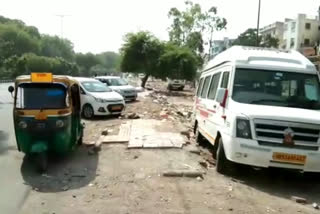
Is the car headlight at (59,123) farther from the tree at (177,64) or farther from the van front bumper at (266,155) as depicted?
the tree at (177,64)

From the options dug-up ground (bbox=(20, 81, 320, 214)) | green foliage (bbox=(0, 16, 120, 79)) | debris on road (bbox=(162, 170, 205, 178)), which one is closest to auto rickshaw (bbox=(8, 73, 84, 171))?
dug-up ground (bbox=(20, 81, 320, 214))

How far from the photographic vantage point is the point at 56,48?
465 feet

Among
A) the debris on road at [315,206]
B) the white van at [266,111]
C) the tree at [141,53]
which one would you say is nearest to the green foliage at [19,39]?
the tree at [141,53]

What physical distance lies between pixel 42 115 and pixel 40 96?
0.49m

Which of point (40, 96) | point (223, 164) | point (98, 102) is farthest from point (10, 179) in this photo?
point (98, 102)

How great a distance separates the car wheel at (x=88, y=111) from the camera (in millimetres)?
19562

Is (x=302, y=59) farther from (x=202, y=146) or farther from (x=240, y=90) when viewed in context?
(x=202, y=146)

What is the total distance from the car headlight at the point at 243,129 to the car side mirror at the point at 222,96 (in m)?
0.90

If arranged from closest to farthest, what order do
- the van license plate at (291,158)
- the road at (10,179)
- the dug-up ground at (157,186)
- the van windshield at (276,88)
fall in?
the dug-up ground at (157,186) < the road at (10,179) < the van license plate at (291,158) < the van windshield at (276,88)

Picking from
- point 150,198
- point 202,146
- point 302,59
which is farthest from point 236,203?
point 202,146

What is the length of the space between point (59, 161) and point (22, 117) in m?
1.44

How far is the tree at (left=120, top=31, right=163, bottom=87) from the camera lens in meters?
47.5

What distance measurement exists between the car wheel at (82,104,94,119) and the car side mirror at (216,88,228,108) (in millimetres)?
11356

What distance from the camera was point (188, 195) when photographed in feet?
23.5
